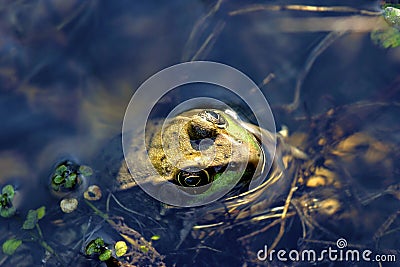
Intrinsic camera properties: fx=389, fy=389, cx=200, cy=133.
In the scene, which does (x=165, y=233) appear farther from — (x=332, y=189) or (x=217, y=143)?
(x=332, y=189)

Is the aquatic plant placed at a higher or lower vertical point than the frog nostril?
lower

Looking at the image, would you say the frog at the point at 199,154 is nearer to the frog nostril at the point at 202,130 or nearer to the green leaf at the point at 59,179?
the frog nostril at the point at 202,130

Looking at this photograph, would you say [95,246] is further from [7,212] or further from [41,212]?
[7,212]

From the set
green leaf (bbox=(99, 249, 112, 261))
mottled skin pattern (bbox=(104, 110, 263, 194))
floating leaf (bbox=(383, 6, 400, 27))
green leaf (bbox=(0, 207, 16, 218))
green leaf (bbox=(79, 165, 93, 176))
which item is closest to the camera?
mottled skin pattern (bbox=(104, 110, 263, 194))

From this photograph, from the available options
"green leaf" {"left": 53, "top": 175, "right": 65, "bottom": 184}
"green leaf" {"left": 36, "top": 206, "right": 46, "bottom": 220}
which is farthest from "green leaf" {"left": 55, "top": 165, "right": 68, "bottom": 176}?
"green leaf" {"left": 36, "top": 206, "right": 46, "bottom": 220}

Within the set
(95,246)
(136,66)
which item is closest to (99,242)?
(95,246)

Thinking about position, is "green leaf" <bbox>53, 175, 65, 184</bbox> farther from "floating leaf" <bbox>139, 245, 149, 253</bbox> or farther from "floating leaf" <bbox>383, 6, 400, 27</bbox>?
"floating leaf" <bbox>383, 6, 400, 27</bbox>

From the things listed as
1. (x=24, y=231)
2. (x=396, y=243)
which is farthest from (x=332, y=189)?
(x=24, y=231)

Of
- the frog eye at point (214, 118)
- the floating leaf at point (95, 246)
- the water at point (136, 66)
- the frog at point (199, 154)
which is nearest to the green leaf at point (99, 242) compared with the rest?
the floating leaf at point (95, 246)
